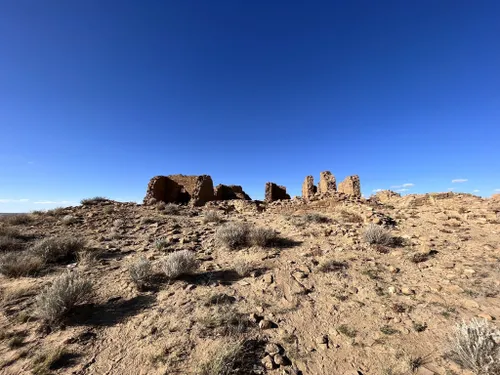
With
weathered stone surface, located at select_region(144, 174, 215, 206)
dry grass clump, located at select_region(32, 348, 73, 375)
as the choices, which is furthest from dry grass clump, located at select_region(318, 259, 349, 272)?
weathered stone surface, located at select_region(144, 174, 215, 206)

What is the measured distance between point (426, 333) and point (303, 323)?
5.59ft

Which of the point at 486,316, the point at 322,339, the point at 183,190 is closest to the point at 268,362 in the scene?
the point at 322,339

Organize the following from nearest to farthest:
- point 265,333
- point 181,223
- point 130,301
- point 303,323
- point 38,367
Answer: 1. point 38,367
2. point 265,333
3. point 303,323
4. point 130,301
5. point 181,223

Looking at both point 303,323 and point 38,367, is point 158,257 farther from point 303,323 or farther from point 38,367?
point 303,323

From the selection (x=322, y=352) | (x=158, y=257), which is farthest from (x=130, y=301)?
(x=322, y=352)

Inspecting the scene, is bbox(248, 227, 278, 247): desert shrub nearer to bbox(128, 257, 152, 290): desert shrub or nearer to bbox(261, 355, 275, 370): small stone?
bbox(128, 257, 152, 290): desert shrub

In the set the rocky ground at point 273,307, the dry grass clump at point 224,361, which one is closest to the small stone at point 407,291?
the rocky ground at point 273,307

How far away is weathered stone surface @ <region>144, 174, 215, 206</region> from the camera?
17.4m

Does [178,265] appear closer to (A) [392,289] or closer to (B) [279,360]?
(B) [279,360]

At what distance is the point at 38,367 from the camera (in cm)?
273

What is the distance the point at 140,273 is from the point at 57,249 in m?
Result: 3.19

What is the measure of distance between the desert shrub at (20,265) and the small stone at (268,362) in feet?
18.0

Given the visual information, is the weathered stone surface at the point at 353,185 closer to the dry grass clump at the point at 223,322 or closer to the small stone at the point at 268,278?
the small stone at the point at 268,278

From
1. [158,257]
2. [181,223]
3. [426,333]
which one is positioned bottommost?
[426,333]
